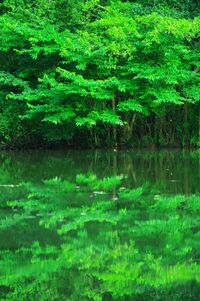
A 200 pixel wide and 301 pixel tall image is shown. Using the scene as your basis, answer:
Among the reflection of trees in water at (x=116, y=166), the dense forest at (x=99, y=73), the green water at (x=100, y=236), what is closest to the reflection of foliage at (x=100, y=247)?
the green water at (x=100, y=236)

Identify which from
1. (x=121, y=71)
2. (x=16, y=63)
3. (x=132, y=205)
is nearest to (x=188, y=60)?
(x=121, y=71)

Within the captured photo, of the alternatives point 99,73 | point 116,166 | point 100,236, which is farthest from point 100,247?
point 99,73

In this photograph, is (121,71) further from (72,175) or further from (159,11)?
(72,175)

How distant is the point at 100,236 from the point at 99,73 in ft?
40.0

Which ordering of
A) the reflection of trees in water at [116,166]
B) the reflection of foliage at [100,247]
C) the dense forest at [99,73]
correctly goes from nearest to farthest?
the reflection of foliage at [100,247] < the reflection of trees in water at [116,166] < the dense forest at [99,73]

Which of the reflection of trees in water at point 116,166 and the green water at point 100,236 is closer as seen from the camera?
the green water at point 100,236

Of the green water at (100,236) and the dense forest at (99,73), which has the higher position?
the dense forest at (99,73)

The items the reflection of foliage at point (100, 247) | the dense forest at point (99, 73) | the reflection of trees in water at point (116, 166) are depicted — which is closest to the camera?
the reflection of foliage at point (100, 247)

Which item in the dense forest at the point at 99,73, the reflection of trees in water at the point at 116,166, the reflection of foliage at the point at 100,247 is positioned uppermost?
the dense forest at the point at 99,73

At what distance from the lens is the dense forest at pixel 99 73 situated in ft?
55.3

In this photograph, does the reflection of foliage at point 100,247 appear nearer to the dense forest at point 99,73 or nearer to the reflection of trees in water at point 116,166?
the reflection of trees in water at point 116,166

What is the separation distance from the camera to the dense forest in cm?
1686

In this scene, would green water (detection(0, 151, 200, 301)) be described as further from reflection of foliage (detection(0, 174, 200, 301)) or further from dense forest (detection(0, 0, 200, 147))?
dense forest (detection(0, 0, 200, 147))

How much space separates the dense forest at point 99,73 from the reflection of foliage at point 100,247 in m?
8.70
